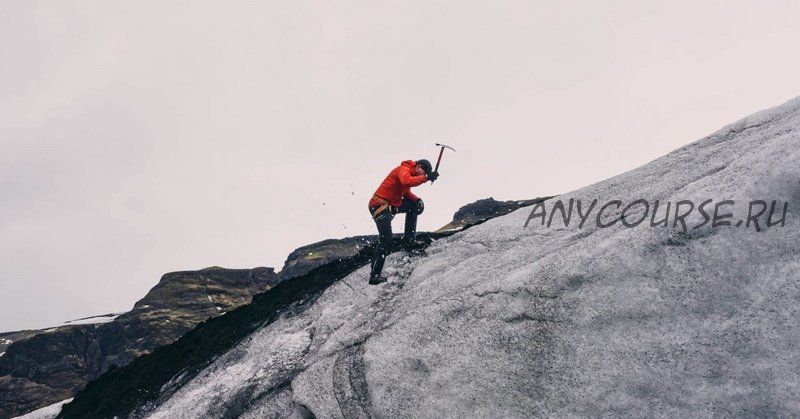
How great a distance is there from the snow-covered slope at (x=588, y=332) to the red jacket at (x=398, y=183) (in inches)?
114

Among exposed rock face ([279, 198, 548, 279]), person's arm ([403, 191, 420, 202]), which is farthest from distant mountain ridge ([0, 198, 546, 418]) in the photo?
person's arm ([403, 191, 420, 202])

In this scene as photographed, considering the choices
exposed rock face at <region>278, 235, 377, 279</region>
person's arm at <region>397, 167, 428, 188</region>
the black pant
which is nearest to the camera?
person's arm at <region>397, 167, 428, 188</region>

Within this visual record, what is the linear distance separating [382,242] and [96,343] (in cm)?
11288

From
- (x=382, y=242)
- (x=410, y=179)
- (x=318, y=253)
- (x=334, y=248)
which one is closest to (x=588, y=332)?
(x=410, y=179)

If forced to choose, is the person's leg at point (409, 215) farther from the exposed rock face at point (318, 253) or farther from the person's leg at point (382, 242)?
the exposed rock face at point (318, 253)

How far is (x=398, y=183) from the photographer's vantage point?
15.9 meters

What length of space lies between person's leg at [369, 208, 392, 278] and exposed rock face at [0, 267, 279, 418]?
86.0 m

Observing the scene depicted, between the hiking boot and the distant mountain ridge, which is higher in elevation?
the distant mountain ridge

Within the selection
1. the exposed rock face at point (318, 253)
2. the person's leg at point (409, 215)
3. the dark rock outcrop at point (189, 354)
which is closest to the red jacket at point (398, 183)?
the person's leg at point (409, 215)

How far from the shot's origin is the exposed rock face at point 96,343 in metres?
92.5

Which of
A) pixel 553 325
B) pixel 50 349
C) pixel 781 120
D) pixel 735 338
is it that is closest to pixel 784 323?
pixel 735 338

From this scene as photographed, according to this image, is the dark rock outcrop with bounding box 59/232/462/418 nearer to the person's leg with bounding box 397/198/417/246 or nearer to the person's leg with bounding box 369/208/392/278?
the person's leg with bounding box 397/198/417/246

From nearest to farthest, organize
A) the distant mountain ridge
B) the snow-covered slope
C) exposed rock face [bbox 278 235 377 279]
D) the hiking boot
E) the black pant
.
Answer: the snow-covered slope, the hiking boot, the black pant, the distant mountain ridge, exposed rock face [bbox 278 235 377 279]

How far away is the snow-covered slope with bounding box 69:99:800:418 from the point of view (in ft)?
28.0
